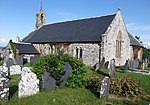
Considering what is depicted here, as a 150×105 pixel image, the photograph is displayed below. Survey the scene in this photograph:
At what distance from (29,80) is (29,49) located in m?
25.0

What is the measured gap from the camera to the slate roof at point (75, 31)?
28.9 meters

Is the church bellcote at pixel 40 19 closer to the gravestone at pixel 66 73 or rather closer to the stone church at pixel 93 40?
the stone church at pixel 93 40

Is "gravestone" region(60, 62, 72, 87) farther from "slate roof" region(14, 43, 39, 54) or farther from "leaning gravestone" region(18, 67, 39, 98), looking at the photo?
"slate roof" region(14, 43, 39, 54)

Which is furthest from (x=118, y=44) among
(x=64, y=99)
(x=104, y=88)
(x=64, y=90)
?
(x=64, y=99)

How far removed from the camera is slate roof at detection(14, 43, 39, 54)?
33.4m

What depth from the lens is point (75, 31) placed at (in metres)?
32.4

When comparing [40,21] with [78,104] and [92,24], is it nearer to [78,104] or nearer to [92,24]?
[92,24]

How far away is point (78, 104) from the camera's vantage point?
10133 mm

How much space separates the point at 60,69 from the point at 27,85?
343cm

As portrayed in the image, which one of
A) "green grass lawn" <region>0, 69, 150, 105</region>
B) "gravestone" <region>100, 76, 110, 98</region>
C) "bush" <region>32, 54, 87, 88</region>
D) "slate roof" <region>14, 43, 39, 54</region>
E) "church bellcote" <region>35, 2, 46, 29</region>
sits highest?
"church bellcote" <region>35, 2, 46, 29</region>

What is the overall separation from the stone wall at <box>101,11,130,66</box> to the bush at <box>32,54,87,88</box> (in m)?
12.7

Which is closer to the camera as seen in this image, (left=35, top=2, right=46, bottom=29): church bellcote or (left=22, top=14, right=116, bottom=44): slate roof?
(left=22, top=14, right=116, bottom=44): slate roof

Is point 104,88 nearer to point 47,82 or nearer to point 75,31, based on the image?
point 47,82

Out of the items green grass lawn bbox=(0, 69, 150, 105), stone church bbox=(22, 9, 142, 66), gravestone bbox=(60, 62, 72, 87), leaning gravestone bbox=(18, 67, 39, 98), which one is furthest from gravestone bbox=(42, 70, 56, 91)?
stone church bbox=(22, 9, 142, 66)
